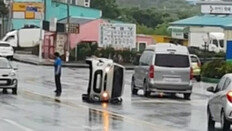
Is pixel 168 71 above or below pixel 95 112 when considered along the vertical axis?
above

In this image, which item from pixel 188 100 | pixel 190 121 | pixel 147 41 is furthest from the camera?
pixel 147 41

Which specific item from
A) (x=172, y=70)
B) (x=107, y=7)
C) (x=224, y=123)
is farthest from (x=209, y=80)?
(x=107, y=7)

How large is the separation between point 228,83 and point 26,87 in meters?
17.6

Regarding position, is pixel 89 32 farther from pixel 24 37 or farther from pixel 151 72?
pixel 151 72

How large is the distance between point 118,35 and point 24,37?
1974cm

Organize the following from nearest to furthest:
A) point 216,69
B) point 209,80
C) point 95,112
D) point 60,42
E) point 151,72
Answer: point 95,112 → point 151,72 → point 216,69 → point 209,80 → point 60,42

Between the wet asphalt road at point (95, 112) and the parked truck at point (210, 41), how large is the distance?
41225mm

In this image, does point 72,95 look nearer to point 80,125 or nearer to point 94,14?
point 80,125

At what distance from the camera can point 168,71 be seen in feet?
104

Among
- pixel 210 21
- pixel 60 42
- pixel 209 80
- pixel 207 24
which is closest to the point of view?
pixel 209 80

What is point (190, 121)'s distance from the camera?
73.9 ft

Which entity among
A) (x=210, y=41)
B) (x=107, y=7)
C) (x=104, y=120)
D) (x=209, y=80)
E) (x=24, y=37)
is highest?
(x=107, y=7)

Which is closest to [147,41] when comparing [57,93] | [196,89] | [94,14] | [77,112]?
[94,14]

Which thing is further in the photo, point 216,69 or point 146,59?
point 216,69
